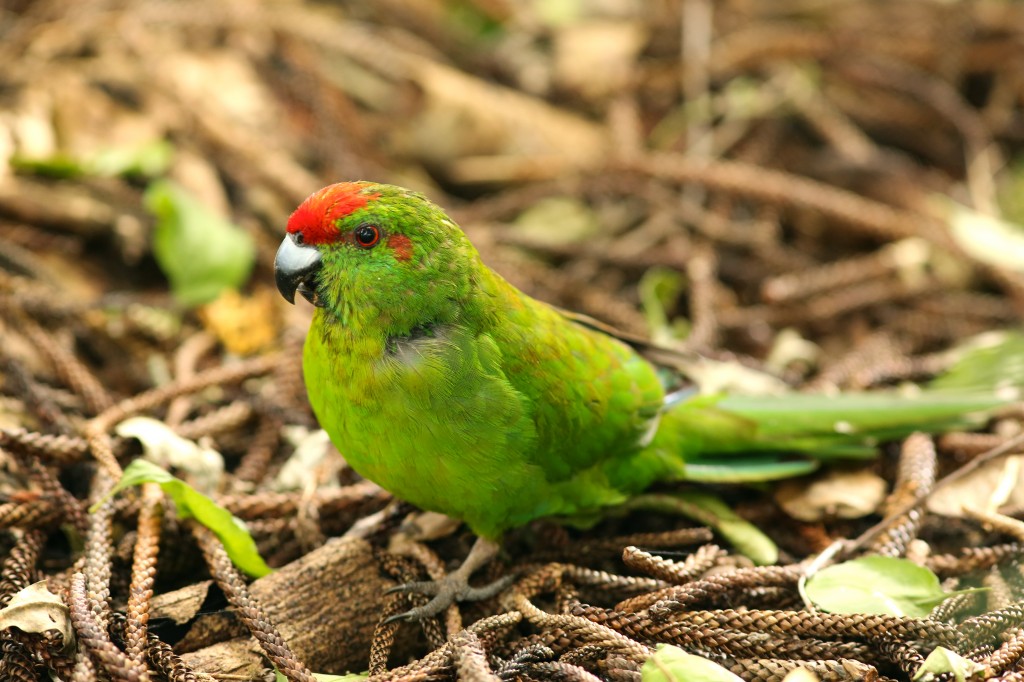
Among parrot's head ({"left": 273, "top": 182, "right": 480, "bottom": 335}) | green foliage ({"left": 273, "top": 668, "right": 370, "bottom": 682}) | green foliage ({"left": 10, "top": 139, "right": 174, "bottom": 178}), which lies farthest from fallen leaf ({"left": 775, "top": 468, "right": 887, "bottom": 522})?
Result: green foliage ({"left": 10, "top": 139, "right": 174, "bottom": 178})

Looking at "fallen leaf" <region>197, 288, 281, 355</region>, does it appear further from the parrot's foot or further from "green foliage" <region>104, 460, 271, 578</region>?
the parrot's foot

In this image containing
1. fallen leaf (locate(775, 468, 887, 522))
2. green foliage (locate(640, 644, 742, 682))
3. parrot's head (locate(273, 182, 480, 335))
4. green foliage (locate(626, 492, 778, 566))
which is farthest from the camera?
fallen leaf (locate(775, 468, 887, 522))

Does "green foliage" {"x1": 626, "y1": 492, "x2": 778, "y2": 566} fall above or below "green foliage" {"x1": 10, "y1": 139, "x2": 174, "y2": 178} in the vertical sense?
below

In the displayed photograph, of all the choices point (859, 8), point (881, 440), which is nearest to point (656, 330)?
point (881, 440)

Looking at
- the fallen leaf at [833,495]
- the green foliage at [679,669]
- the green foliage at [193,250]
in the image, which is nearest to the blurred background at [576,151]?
the green foliage at [193,250]

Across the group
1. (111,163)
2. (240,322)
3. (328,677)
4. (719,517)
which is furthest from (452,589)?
(111,163)

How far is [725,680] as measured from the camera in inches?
82.1

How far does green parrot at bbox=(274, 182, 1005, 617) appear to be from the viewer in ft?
8.06

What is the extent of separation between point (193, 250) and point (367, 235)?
1564 millimetres

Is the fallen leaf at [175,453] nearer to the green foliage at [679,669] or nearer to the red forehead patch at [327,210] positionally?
the red forehead patch at [327,210]

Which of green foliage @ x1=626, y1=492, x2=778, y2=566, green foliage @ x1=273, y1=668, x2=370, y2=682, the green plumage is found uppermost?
the green plumage

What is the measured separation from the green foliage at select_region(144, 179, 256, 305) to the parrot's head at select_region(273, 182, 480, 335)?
132 centimetres

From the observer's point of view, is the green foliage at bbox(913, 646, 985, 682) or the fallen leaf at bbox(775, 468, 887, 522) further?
the fallen leaf at bbox(775, 468, 887, 522)

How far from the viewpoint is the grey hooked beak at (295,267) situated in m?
2.57
